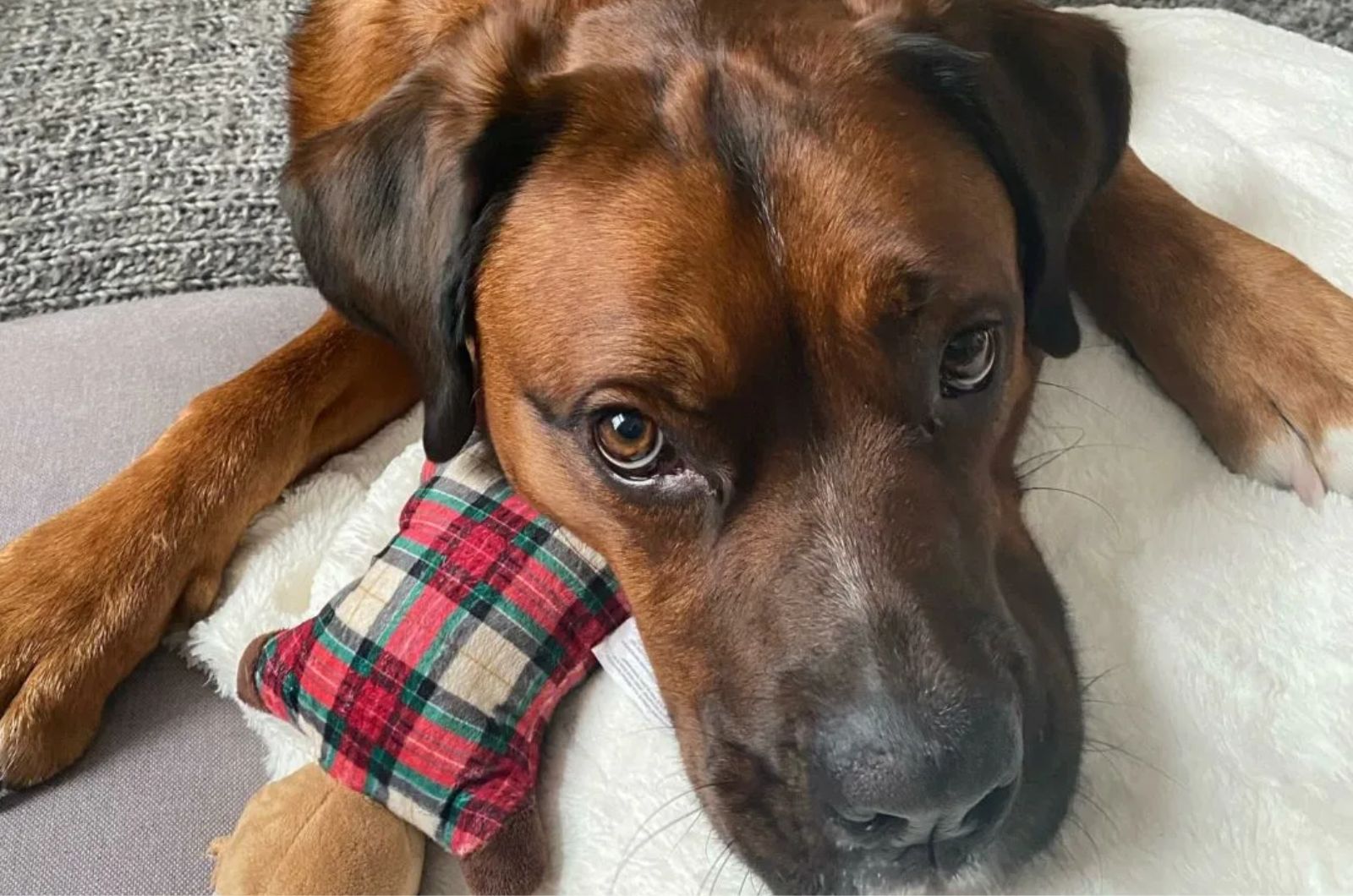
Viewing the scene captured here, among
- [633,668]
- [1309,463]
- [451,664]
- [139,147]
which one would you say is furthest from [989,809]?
[139,147]

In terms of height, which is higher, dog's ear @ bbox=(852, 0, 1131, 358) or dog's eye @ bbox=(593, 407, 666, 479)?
dog's ear @ bbox=(852, 0, 1131, 358)

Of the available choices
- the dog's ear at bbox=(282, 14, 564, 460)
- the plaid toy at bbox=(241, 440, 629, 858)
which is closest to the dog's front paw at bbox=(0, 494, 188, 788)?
the plaid toy at bbox=(241, 440, 629, 858)

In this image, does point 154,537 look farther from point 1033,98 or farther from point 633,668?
point 1033,98

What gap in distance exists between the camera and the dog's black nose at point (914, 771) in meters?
1.00

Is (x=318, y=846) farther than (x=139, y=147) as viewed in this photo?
No

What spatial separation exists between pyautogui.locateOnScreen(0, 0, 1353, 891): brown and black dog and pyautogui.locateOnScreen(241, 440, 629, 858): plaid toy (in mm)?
71

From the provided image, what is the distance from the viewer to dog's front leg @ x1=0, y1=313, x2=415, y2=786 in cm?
149

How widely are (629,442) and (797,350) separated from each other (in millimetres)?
187

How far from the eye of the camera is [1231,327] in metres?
1.48

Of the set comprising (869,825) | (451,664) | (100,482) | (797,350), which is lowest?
(100,482)

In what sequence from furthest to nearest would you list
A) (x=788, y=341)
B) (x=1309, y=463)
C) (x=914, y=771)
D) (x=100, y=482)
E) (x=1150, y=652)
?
(x=100, y=482), (x=1309, y=463), (x=1150, y=652), (x=788, y=341), (x=914, y=771)

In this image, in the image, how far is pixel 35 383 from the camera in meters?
1.83

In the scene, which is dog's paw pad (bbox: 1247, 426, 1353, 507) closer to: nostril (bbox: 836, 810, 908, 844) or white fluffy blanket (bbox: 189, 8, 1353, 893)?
white fluffy blanket (bbox: 189, 8, 1353, 893)

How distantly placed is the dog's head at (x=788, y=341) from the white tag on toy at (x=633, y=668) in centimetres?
4
